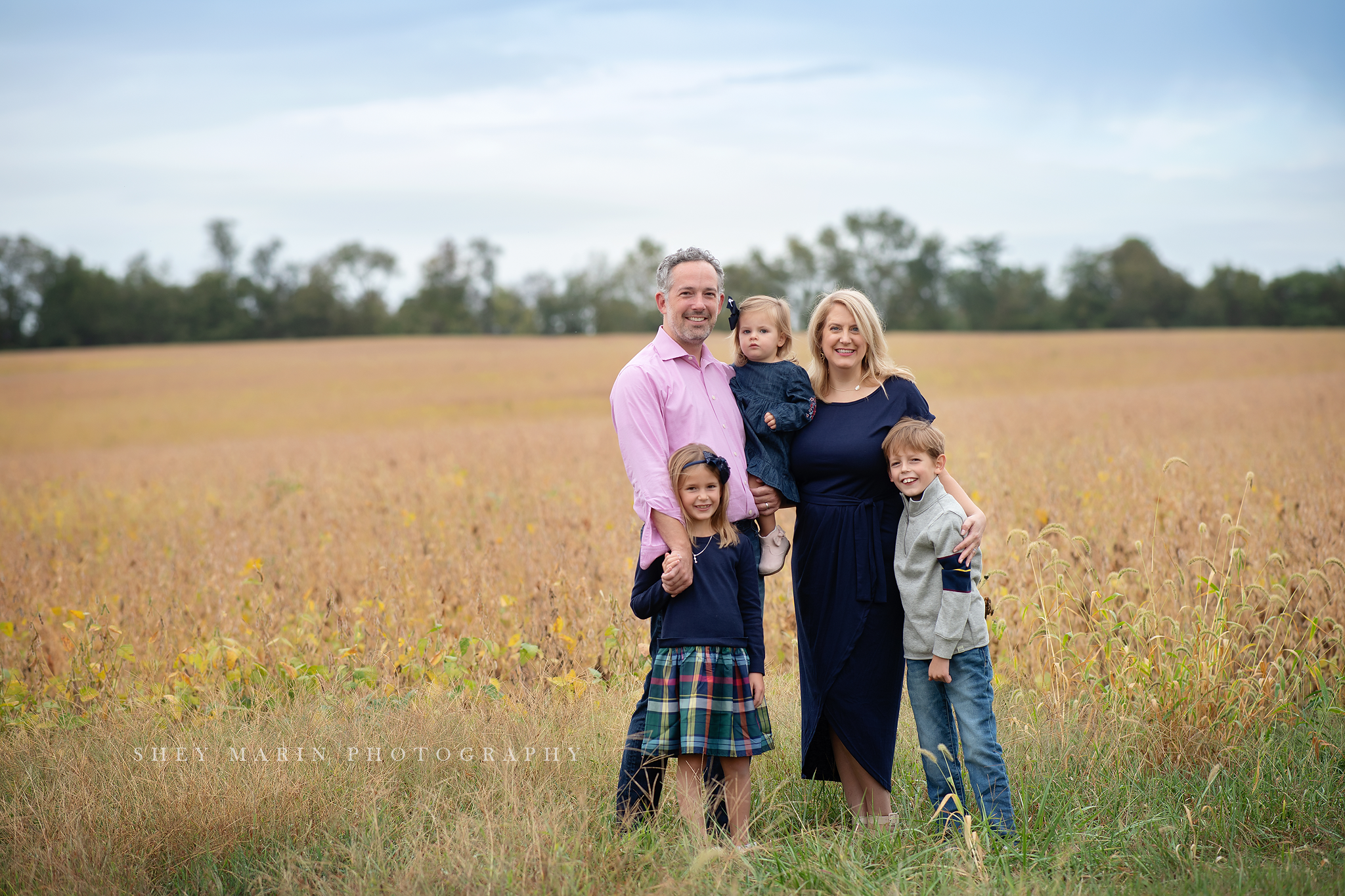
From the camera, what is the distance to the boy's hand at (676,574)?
3109 mm

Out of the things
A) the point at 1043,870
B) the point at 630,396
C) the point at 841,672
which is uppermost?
the point at 630,396

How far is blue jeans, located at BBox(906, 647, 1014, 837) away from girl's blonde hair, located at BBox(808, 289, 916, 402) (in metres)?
1.12

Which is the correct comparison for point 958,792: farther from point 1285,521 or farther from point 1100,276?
point 1100,276

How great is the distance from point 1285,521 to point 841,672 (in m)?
3.82

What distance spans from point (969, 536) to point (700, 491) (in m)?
1.00

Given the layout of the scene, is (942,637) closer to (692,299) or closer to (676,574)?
(676,574)

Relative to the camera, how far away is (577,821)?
3170 mm

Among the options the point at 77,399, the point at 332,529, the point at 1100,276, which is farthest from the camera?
the point at 1100,276

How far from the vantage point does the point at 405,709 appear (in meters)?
4.07

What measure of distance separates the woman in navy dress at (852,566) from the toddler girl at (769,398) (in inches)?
3.1

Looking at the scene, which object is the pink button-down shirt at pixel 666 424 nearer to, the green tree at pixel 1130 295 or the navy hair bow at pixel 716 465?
the navy hair bow at pixel 716 465

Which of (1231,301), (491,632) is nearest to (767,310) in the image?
(491,632)

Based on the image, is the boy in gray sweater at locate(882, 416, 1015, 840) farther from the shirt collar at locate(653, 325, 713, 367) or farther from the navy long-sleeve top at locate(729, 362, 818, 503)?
the shirt collar at locate(653, 325, 713, 367)

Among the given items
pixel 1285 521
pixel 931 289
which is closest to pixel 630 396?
pixel 1285 521
